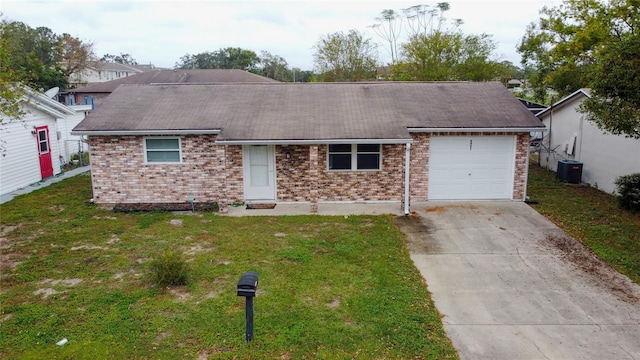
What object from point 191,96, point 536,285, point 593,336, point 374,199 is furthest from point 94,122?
point 593,336

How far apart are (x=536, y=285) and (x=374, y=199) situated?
6.05 m

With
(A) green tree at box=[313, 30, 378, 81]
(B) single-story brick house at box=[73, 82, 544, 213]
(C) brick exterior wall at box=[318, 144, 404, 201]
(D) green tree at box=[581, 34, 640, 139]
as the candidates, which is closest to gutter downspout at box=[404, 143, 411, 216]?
(B) single-story brick house at box=[73, 82, 544, 213]

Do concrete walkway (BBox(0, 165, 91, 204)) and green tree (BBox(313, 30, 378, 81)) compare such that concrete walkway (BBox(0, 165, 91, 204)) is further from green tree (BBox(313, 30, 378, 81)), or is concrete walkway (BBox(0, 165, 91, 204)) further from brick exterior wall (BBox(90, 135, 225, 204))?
green tree (BBox(313, 30, 378, 81))

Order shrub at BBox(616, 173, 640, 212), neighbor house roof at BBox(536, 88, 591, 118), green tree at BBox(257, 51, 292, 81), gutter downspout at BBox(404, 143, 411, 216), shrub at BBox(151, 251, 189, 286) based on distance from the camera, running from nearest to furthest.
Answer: shrub at BBox(151, 251, 189, 286)
shrub at BBox(616, 173, 640, 212)
gutter downspout at BBox(404, 143, 411, 216)
neighbor house roof at BBox(536, 88, 591, 118)
green tree at BBox(257, 51, 292, 81)

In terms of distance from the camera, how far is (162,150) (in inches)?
535

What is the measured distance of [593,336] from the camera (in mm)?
6648

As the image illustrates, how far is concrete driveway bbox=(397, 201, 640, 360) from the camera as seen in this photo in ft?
21.2

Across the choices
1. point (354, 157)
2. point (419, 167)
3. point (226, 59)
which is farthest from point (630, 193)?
point (226, 59)

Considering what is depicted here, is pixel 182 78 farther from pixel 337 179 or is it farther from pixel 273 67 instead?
pixel 273 67

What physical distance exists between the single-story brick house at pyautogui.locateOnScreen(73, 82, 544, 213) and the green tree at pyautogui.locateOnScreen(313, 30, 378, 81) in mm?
24142

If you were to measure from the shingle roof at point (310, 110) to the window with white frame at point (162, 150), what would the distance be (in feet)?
1.48

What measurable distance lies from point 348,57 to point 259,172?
2630cm

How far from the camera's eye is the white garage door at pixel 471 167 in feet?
45.2

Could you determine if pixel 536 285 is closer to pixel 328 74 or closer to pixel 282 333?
pixel 282 333
